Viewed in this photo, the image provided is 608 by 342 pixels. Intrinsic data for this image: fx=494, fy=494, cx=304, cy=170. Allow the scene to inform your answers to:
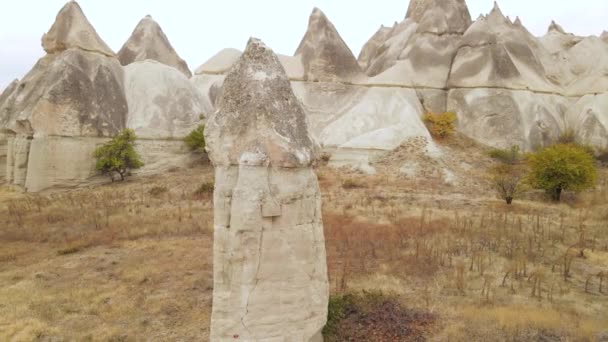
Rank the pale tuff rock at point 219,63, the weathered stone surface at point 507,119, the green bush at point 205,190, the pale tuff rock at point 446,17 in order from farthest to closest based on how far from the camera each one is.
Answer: the pale tuff rock at point 219,63 < the pale tuff rock at point 446,17 < the weathered stone surface at point 507,119 < the green bush at point 205,190

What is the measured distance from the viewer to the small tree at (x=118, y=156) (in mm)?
17438

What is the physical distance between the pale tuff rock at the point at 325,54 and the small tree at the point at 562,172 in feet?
36.9

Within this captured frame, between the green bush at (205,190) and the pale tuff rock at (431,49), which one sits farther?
the pale tuff rock at (431,49)

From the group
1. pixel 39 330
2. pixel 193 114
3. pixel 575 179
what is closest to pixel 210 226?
pixel 39 330

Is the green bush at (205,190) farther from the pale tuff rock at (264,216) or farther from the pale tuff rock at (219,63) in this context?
the pale tuff rock at (219,63)

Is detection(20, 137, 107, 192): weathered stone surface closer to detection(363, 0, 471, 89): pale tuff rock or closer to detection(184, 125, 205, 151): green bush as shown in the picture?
detection(184, 125, 205, 151): green bush

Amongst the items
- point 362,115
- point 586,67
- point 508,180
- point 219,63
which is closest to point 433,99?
point 362,115

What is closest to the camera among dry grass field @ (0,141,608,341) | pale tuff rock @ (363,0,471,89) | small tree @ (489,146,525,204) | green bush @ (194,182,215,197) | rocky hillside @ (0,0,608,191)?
dry grass field @ (0,141,608,341)

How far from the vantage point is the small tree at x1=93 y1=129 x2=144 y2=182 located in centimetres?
1744

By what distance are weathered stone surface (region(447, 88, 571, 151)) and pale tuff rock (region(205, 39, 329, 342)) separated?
1873 cm

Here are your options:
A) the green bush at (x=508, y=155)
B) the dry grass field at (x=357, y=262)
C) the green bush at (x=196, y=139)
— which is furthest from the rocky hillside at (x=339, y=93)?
the dry grass field at (x=357, y=262)

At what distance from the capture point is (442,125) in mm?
22375

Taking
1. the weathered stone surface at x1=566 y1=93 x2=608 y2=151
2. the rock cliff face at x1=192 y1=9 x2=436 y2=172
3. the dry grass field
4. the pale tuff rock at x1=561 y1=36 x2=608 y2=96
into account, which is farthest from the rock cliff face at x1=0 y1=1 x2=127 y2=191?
the pale tuff rock at x1=561 y1=36 x2=608 y2=96

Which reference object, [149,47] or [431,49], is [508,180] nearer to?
[431,49]
